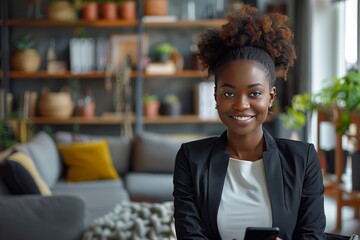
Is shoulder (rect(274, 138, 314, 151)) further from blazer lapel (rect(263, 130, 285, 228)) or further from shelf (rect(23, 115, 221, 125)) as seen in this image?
shelf (rect(23, 115, 221, 125))

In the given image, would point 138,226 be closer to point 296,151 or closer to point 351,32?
point 296,151

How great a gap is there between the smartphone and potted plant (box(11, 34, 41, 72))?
5.25 m

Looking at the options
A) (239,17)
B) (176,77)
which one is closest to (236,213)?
(239,17)

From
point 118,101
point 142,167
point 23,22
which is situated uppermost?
point 23,22

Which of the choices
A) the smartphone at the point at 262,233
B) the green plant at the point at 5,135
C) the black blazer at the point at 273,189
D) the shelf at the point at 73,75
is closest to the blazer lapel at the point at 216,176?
the black blazer at the point at 273,189

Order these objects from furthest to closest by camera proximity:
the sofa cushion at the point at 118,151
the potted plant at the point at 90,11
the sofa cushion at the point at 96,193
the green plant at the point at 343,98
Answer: the potted plant at the point at 90,11
the sofa cushion at the point at 118,151
the sofa cushion at the point at 96,193
the green plant at the point at 343,98

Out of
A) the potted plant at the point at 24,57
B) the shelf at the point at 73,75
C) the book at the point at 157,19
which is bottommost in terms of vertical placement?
the shelf at the point at 73,75

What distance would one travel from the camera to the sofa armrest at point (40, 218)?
297cm

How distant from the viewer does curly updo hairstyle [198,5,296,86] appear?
1354mm

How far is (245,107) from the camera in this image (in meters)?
1.29

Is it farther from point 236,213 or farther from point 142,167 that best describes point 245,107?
point 142,167

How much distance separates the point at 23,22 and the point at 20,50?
281mm

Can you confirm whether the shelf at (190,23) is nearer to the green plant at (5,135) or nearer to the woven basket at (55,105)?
the woven basket at (55,105)

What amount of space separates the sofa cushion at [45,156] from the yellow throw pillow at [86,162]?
91mm
